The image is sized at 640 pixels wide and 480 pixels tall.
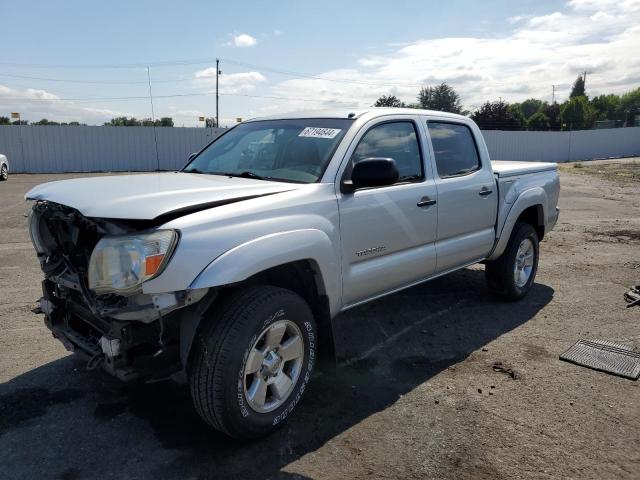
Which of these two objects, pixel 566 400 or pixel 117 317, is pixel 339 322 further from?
pixel 117 317

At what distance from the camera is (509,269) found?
5484 mm

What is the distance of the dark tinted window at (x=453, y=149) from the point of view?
4.55 m

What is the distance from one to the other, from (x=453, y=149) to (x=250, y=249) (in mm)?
2744

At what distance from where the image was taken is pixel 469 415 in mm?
3385

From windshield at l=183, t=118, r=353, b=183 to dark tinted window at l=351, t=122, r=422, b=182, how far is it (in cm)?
21

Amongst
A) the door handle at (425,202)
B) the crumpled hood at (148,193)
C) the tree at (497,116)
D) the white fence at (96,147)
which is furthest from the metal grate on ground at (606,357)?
the tree at (497,116)

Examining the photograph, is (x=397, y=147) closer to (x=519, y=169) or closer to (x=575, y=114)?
(x=519, y=169)

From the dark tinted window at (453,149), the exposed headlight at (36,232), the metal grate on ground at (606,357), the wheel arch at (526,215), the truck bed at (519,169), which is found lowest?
the metal grate on ground at (606,357)

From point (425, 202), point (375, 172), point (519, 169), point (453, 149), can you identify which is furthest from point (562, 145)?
point (375, 172)

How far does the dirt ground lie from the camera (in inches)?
113

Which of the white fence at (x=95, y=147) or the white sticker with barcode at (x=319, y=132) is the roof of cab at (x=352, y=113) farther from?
the white fence at (x=95, y=147)

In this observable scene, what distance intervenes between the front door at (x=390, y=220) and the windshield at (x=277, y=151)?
223 mm

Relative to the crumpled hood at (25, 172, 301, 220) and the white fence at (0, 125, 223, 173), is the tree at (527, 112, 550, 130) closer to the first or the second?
the white fence at (0, 125, 223, 173)

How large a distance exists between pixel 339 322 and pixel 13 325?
3064 millimetres
